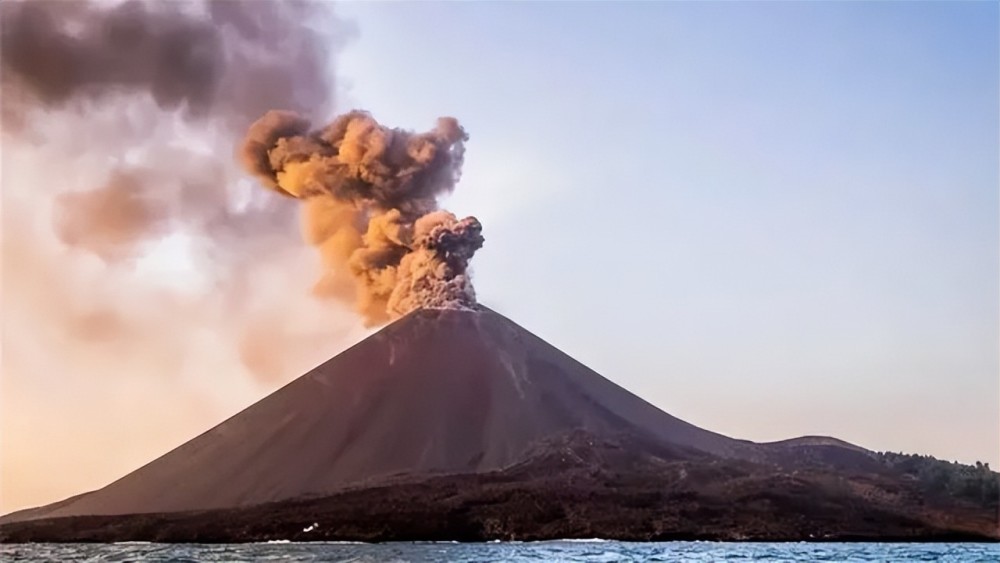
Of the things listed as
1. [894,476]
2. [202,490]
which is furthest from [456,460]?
[894,476]

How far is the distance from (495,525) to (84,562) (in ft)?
98.4

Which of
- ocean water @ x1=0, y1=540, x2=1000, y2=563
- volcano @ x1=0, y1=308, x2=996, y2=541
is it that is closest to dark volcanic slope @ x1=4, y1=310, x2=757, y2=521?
volcano @ x1=0, y1=308, x2=996, y2=541

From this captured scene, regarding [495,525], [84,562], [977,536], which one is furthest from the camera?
[977,536]

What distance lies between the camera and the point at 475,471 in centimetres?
7731

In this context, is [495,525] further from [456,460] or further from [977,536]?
[977,536]

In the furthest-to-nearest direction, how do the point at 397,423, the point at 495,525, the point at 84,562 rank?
the point at 397,423 → the point at 495,525 → the point at 84,562

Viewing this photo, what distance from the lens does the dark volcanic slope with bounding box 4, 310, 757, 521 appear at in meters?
78.1

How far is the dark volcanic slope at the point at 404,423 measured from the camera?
7812 centimetres

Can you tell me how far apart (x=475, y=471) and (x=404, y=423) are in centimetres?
821

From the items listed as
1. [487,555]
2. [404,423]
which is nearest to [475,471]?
[404,423]

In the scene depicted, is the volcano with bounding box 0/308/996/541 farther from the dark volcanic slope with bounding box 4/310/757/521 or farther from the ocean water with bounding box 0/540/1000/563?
the ocean water with bounding box 0/540/1000/563

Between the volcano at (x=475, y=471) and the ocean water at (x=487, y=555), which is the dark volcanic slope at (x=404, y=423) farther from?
the ocean water at (x=487, y=555)

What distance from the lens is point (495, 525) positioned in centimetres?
6969

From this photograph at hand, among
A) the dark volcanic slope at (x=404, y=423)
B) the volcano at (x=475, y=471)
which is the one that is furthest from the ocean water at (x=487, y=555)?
the dark volcanic slope at (x=404, y=423)
